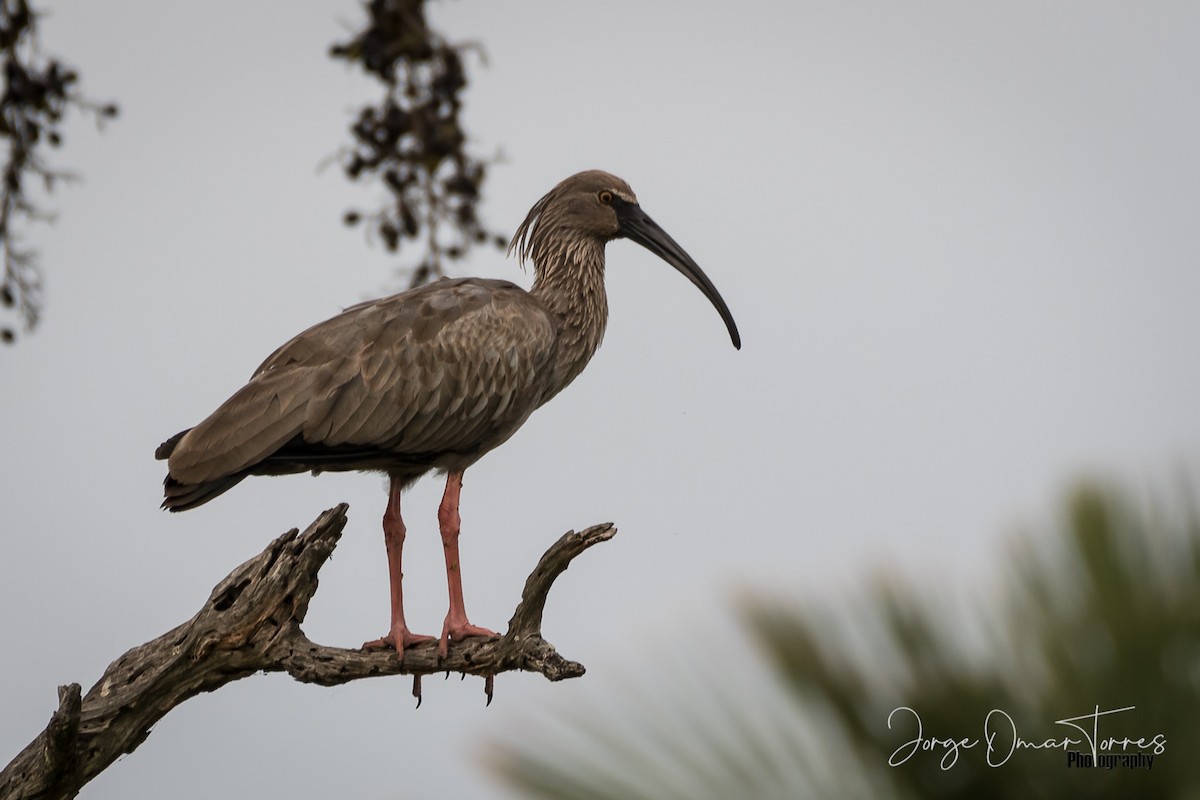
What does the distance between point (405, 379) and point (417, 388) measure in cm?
7

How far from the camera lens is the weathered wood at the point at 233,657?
5.35m

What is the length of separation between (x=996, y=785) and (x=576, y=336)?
393cm

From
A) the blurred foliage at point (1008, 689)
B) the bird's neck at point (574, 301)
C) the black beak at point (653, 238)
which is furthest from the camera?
the black beak at point (653, 238)

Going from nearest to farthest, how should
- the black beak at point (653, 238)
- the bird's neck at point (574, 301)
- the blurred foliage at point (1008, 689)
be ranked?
the blurred foliage at point (1008, 689)
the bird's neck at point (574, 301)
the black beak at point (653, 238)

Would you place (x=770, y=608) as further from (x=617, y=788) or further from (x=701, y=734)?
(x=617, y=788)

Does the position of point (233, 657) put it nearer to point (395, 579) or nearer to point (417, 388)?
point (395, 579)

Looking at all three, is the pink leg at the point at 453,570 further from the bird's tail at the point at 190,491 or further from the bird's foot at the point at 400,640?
the bird's tail at the point at 190,491

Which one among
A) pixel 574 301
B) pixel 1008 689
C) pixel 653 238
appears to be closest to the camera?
pixel 1008 689

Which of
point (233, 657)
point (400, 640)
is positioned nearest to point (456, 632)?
point (400, 640)

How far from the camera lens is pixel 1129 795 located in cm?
450

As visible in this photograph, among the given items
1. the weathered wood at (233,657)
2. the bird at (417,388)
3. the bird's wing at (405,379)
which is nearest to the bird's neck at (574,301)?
the bird at (417,388)

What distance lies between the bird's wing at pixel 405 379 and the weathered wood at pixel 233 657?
102 cm

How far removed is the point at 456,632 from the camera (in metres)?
6.38

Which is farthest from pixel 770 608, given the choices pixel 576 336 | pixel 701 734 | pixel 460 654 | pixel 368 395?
pixel 576 336
